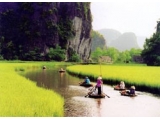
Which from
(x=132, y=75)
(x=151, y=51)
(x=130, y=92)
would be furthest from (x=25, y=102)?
(x=132, y=75)

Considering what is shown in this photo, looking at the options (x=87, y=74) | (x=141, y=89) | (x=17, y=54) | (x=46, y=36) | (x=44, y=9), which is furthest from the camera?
(x=46, y=36)

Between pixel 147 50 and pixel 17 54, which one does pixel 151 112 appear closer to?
pixel 147 50

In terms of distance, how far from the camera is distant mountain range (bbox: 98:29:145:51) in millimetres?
12258

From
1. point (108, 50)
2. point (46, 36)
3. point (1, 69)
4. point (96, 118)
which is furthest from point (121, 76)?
point (46, 36)

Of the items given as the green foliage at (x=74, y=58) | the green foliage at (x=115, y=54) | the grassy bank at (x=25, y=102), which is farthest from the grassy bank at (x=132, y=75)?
the green foliage at (x=74, y=58)

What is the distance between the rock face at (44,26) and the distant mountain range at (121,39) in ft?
17.5

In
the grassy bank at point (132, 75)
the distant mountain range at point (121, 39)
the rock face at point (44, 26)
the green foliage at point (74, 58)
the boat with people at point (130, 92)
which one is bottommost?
the boat with people at point (130, 92)

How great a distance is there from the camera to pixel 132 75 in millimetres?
13773

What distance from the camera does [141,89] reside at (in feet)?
41.8

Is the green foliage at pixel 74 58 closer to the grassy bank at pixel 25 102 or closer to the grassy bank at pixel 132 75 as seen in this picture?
the grassy bank at pixel 132 75

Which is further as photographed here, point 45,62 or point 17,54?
point 45,62

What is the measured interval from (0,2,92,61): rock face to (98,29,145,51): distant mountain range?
17.5ft

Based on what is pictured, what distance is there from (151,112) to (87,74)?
7106 mm

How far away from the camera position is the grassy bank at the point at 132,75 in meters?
12.5
